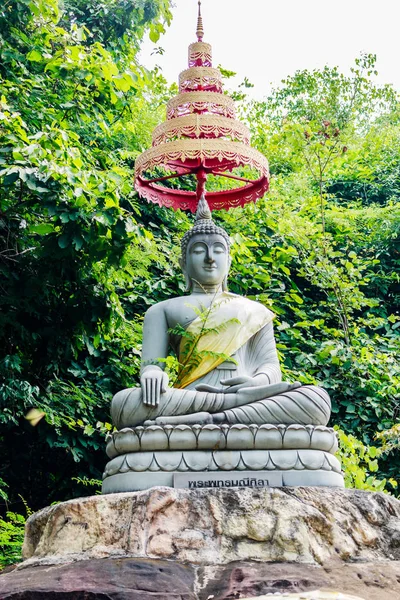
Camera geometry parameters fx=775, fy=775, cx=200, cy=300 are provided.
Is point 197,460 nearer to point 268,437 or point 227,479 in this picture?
point 227,479

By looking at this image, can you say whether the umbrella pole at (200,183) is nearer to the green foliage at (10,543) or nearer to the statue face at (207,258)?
the statue face at (207,258)

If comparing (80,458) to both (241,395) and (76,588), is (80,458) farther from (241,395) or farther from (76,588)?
(76,588)

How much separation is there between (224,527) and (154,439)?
0.75 metres

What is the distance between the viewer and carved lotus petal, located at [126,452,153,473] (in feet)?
14.9

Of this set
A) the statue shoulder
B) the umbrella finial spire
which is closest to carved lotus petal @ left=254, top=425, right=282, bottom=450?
the statue shoulder

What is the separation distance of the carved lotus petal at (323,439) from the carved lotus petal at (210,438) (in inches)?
21.9

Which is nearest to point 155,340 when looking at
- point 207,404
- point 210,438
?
point 207,404

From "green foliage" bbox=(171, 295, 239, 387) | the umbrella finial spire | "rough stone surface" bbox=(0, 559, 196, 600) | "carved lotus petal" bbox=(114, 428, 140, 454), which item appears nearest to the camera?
"rough stone surface" bbox=(0, 559, 196, 600)

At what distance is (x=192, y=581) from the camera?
3.74m

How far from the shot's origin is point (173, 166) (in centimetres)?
Result: 732

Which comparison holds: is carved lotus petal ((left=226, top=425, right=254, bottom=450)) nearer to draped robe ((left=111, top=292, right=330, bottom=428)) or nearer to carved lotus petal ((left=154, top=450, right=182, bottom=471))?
draped robe ((left=111, top=292, right=330, bottom=428))

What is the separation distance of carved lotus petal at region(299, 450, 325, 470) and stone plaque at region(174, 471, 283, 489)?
0.54ft

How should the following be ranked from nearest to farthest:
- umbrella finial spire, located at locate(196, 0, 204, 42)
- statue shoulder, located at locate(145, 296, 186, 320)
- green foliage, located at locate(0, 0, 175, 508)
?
statue shoulder, located at locate(145, 296, 186, 320) → green foliage, located at locate(0, 0, 175, 508) → umbrella finial spire, located at locate(196, 0, 204, 42)

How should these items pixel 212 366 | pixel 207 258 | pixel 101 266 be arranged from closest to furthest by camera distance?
1. pixel 212 366
2. pixel 207 258
3. pixel 101 266
